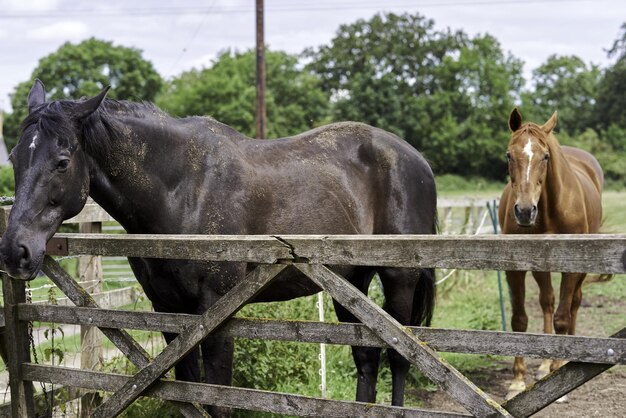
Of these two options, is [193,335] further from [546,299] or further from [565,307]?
[546,299]

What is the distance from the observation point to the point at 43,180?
3.45 m

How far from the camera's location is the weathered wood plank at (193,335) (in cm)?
321

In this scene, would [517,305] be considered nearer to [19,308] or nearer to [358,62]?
[19,308]

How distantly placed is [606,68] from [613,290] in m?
46.3

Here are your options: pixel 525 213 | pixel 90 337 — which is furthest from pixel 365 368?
pixel 90 337

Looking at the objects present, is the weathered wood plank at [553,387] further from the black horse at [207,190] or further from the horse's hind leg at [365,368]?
the horse's hind leg at [365,368]

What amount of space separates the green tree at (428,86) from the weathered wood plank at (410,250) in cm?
4356

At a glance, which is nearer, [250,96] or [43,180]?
[43,180]

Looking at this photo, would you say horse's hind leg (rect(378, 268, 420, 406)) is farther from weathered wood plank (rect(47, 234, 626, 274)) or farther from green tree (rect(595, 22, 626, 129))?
green tree (rect(595, 22, 626, 129))

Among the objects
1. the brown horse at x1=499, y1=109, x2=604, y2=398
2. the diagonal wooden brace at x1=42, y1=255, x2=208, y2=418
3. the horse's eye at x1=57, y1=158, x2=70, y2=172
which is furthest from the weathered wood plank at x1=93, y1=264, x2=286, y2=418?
the brown horse at x1=499, y1=109, x2=604, y2=398

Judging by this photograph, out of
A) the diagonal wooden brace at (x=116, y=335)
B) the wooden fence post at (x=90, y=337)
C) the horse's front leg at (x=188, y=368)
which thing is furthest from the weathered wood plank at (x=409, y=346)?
the wooden fence post at (x=90, y=337)

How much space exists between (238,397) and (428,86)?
50932mm

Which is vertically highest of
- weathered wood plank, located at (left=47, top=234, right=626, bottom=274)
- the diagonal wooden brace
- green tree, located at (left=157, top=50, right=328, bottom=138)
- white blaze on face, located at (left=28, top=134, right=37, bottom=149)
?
green tree, located at (left=157, top=50, right=328, bottom=138)

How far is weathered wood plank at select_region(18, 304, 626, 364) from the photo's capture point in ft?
8.71
